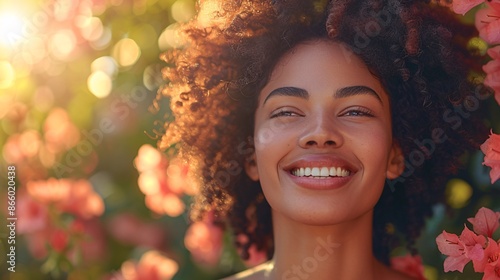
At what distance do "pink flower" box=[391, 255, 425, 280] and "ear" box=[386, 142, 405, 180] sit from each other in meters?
0.49

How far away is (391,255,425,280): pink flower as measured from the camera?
2867mm

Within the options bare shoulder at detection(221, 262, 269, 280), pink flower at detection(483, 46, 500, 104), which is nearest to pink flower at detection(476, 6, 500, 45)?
pink flower at detection(483, 46, 500, 104)

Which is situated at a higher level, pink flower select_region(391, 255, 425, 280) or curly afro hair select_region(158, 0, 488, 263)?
curly afro hair select_region(158, 0, 488, 263)

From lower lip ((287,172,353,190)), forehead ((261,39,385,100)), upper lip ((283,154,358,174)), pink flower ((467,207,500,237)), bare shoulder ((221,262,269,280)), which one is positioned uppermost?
forehead ((261,39,385,100))

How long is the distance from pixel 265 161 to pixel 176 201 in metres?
0.74

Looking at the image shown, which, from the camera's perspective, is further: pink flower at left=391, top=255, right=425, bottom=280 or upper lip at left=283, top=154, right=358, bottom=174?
pink flower at left=391, top=255, right=425, bottom=280

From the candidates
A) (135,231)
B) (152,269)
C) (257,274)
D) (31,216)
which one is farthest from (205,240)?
(31,216)

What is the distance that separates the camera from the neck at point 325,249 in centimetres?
240

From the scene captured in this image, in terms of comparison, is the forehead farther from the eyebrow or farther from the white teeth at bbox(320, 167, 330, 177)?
the white teeth at bbox(320, 167, 330, 177)

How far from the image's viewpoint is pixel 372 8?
2350 mm

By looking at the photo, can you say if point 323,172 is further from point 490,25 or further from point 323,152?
point 490,25

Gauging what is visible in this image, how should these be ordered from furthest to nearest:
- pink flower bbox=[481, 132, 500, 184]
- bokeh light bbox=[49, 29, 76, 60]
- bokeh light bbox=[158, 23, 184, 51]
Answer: bokeh light bbox=[49, 29, 76, 60] → bokeh light bbox=[158, 23, 184, 51] → pink flower bbox=[481, 132, 500, 184]

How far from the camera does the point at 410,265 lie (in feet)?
9.46

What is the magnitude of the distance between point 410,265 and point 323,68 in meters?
0.89
